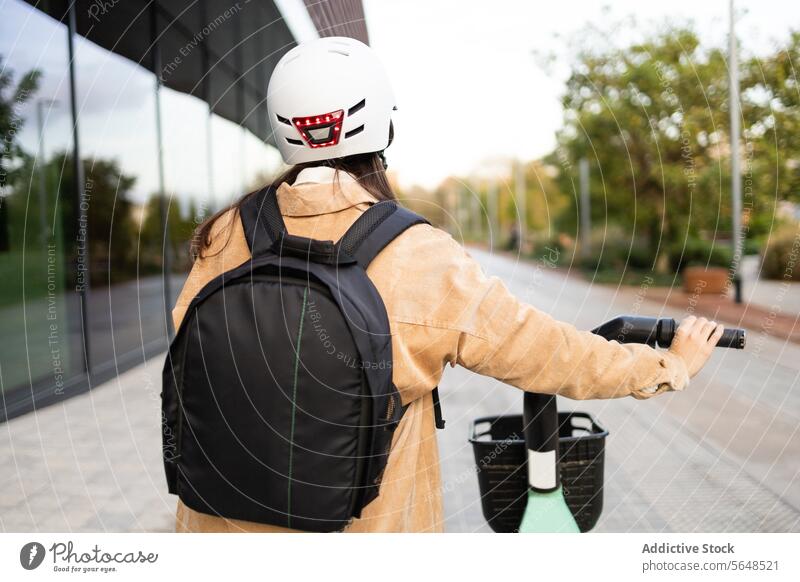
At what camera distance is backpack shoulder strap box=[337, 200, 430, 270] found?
1.49 meters

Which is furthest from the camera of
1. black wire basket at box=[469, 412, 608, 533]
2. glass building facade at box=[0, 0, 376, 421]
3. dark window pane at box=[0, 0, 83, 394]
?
glass building facade at box=[0, 0, 376, 421]

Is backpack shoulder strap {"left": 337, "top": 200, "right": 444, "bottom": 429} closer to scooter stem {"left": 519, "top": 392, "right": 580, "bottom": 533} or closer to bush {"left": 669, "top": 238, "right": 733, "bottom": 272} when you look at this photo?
scooter stem {"left": 519, "top": 392, "right": 580, "bottom": 533}

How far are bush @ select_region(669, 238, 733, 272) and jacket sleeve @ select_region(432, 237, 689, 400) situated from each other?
715 inches

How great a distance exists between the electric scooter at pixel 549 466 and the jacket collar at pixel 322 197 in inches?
26.2

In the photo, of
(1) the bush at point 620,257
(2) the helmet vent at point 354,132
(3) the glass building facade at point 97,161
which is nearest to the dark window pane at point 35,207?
(3) the glass building facade at point 97,161

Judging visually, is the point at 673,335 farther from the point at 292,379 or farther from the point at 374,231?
the point at 292,379

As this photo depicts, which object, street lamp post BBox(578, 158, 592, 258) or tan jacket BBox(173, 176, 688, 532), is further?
street lamp post BBox(578, 158, 592, 258)

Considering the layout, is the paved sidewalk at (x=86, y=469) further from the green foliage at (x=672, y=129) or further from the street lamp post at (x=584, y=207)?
the street lamp post at (x=584, y=207)

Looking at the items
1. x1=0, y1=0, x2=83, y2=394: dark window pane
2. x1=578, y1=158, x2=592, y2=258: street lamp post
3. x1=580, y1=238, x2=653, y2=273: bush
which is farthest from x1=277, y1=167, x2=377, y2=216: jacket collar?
x1=580, y1=238, x2=653, y2=273: bush

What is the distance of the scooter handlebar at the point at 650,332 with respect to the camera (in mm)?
1771

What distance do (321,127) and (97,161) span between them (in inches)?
284

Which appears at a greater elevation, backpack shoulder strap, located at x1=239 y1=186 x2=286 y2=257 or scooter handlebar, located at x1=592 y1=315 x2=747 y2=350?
backpack shoulder strap, located at x1=239 y1=186 x2=286 y2=257

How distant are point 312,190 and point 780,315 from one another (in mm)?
11472
